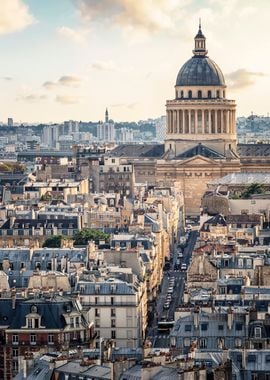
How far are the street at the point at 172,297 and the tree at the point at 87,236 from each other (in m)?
4.91

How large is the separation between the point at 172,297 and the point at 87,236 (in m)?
16.3

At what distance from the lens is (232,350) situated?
69.7 meters

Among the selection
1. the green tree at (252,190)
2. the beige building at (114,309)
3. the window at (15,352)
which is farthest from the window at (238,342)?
the green tree at (252,190)

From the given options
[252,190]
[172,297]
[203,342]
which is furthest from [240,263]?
[252,190]

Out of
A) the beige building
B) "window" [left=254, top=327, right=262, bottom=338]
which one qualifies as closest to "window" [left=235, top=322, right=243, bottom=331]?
"window" [left=254, top=327, right=262, bottom=338]

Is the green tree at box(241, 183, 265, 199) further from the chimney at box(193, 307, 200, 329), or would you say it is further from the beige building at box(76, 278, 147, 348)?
the chimney at box(193, 307, 200, 329)

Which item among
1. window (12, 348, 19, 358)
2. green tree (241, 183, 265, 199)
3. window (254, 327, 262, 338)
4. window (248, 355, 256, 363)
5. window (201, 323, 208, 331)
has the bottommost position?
window (12, 348, 19, 358)

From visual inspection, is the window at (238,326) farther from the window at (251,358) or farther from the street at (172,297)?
the window at (251,358)

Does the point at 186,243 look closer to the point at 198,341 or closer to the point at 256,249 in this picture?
the point at 256,249

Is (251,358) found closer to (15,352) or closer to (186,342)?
(186,342)

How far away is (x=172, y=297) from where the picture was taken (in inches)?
4405

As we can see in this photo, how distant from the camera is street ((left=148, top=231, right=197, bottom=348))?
3617 inches

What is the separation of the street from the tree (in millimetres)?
4914

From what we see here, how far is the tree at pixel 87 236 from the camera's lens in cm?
12588
